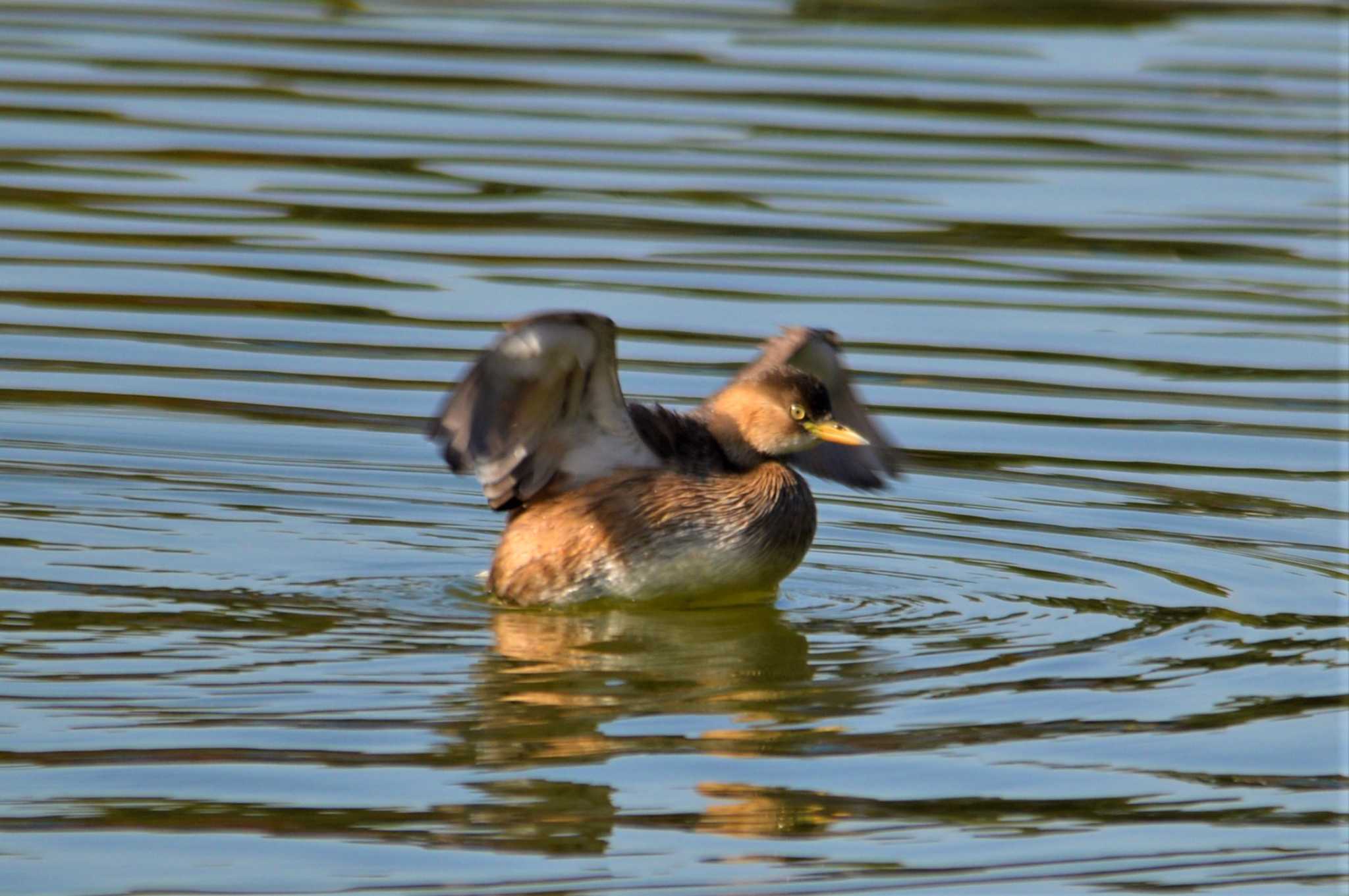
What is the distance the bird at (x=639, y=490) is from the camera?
956 cm

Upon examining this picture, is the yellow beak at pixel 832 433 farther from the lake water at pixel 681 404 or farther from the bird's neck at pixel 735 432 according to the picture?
the lake water at pixel 681 404

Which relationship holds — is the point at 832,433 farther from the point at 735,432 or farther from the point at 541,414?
the point at 541,414

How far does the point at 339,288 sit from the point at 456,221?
1.31 metres

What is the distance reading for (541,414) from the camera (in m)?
9.51

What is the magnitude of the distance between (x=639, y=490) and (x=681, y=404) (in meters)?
2.50

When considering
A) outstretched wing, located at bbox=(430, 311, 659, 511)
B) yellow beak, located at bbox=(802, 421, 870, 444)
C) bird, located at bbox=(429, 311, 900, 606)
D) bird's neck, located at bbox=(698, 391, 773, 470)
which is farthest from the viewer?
bird's neck, located at bbox=(698, 391, 773, 470)

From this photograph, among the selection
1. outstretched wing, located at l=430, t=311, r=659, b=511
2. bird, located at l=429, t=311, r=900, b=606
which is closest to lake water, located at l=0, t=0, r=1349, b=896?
bird, located at l=429, t=311, r=900, b=606

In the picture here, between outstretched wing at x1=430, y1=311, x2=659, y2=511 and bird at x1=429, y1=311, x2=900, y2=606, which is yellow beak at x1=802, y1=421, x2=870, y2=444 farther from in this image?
outstretched wing at x1=430, y1=311, x2=659, y2=511

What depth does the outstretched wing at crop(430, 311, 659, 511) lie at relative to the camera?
29.2 feet

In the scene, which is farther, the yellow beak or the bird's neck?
the bird's neck

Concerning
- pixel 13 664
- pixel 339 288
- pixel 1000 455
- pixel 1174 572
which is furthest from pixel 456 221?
pixel 13 664

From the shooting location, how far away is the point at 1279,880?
6.97 metres

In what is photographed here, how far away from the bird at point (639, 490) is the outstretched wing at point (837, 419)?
0.26 metres

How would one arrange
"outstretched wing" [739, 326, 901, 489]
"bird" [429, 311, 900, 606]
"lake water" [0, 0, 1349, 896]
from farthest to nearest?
"outstretched wing" [739, 326, 901, 489] < "bird" [429, 311, 900, 606] < "lake water" [0, 0, 1349, 896]
